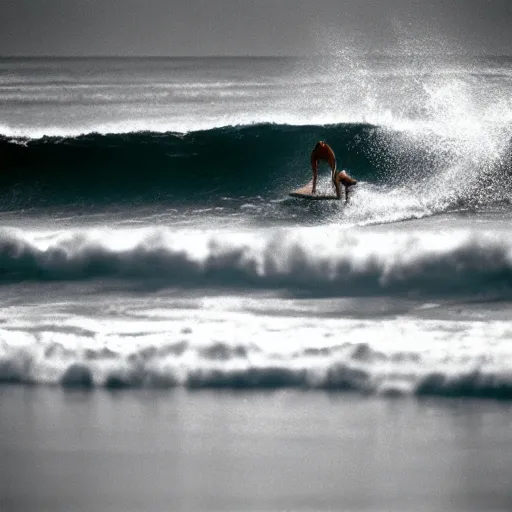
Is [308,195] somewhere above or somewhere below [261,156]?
below

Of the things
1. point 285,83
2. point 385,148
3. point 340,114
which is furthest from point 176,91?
point 385,148

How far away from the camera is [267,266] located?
7.06 meters

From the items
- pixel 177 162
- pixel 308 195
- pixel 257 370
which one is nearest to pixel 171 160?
pixel 177 162

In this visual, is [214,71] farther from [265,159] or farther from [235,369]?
[235,369]

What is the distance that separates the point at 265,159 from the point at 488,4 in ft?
75.9

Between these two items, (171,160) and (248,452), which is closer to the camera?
(248,452)

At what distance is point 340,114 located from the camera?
580 inches

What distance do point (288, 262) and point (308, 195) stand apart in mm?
2458

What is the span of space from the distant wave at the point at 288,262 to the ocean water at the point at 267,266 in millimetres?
16

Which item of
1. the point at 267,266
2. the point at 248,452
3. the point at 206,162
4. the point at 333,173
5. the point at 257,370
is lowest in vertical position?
the point at 248,452

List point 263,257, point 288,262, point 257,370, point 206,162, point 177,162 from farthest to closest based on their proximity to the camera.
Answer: point 177,162 → point 206,162 → point 263,257 → point 288,262 → point 257,370

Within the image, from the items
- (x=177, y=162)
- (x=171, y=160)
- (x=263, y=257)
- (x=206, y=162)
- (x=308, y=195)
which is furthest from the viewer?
(x=171, y=160)

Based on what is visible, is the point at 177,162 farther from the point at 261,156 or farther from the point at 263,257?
the point at 263,257

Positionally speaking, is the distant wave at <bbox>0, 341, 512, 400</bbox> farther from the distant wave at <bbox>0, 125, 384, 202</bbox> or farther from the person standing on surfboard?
the distant wave at <bbox>0, 125, 384, 202</bbox>
